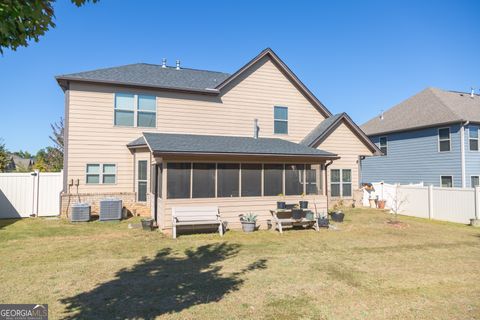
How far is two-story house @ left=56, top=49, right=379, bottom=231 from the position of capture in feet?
41.1

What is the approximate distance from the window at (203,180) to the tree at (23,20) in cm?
918

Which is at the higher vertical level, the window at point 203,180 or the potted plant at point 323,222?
the window at point 203,180

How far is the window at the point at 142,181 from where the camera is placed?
51.3 feet

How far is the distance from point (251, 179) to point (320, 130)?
767 cm

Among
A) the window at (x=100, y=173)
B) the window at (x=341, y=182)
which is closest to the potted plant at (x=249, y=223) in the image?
the window at (x=100, y=173)

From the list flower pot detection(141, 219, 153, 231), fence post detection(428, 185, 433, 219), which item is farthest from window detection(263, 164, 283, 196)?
fence post detection(428, 185, 433, 219)

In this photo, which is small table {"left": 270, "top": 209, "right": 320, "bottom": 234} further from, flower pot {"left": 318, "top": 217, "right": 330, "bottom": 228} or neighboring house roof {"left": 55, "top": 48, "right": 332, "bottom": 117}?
neighboring house roof {"left": 55, "top": 48, "right": 332, "bottom": 117}

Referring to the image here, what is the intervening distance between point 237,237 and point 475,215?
1179 centimetres

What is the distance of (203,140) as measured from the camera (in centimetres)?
1449

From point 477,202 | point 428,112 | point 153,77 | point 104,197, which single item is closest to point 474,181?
point 428,112

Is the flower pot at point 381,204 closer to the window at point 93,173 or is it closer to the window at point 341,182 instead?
the window at point 341,182

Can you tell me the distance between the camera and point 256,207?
42.8 feet

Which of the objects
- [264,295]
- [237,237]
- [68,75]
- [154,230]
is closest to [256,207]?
[237,237]

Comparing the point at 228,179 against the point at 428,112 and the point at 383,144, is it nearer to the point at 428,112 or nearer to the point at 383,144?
the point at 428,112
